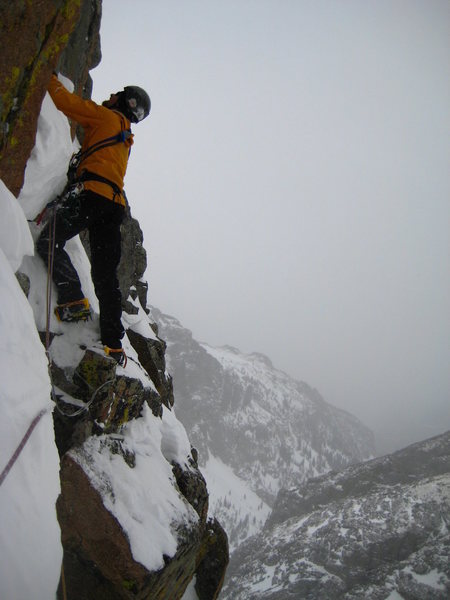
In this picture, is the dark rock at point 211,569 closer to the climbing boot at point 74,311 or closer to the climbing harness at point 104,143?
the climbing boot at point 74,311

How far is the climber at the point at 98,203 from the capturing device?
4863 mm

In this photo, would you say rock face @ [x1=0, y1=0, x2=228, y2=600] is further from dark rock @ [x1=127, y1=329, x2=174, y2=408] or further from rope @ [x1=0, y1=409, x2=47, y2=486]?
dark rock @ [x1=127, y1=329, x2=174, y2=408]

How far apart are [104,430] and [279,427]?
662ft

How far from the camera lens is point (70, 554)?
185 inches

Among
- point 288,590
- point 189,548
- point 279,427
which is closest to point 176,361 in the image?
point 279,427

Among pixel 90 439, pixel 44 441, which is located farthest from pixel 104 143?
pixel 90 439

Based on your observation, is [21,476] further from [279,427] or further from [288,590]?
[279,427]

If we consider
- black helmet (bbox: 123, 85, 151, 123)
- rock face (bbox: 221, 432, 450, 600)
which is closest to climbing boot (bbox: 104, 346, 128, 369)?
black helmet (bbox: 123, 85, 151, 123)

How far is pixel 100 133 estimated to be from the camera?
4.86 m

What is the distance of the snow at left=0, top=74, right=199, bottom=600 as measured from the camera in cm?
218

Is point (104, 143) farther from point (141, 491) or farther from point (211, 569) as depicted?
point (211, 569)

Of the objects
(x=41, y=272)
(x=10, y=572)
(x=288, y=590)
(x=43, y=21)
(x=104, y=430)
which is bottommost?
(x=288, y=590)

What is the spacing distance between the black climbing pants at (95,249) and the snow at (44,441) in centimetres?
25

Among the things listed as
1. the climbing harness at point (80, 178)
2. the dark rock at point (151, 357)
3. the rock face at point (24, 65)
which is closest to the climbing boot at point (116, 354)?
the climbing harness at point (80, 178)
